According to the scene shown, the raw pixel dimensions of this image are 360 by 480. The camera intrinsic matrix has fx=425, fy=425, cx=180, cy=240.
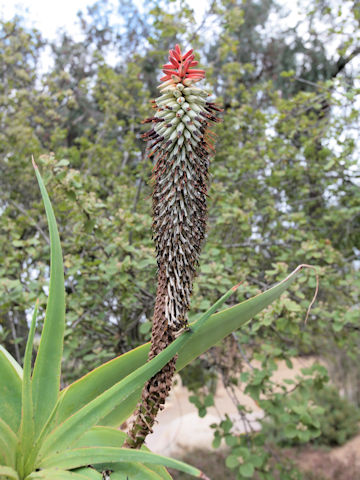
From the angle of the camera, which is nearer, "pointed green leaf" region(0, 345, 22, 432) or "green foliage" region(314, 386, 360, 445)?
"pointed green leaf" region(0, 345, 22, 432)

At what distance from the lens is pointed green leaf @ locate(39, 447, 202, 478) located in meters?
0.83

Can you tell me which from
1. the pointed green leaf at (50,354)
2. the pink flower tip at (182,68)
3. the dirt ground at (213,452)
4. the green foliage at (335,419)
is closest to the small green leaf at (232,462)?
the pointed green leaf at (50,354)

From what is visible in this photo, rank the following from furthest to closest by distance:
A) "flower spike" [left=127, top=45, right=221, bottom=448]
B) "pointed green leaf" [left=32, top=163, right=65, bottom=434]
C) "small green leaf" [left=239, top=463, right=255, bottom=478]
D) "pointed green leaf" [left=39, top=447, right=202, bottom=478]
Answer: "small green leaf" [left=239, top=463, right=255, bottom=478], "pointed green leaf" [left=32, top=163, right=65, bottom=434], "flower spike" [left=127, top=45, right=221, bottom=448], "pointed green leaf" [left=39, top=447, right=202, bottom=478]

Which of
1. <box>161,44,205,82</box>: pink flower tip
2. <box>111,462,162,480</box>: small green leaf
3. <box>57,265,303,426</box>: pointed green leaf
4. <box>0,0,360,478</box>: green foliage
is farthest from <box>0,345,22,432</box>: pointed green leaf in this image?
<box>0,0,360,478</box>: green foliage

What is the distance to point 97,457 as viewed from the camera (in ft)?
2.96

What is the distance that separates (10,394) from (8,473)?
0.68 feet

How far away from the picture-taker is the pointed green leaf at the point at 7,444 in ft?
3.16

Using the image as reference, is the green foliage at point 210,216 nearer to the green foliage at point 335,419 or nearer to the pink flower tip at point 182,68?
the pink flower tip at point 182,68

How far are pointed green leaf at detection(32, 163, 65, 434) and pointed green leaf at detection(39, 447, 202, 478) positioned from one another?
0.39 feet

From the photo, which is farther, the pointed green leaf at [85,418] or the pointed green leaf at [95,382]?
the pointed green leaf at [95,382]

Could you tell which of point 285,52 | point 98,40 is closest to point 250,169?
point 98,40

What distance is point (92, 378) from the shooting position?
1068 mm

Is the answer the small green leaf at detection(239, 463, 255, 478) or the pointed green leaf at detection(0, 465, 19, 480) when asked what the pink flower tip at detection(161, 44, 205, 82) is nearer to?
the pointed green leaf at detection(0, 465, 19, 480)

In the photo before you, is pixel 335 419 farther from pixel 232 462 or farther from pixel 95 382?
pixel 95 382
